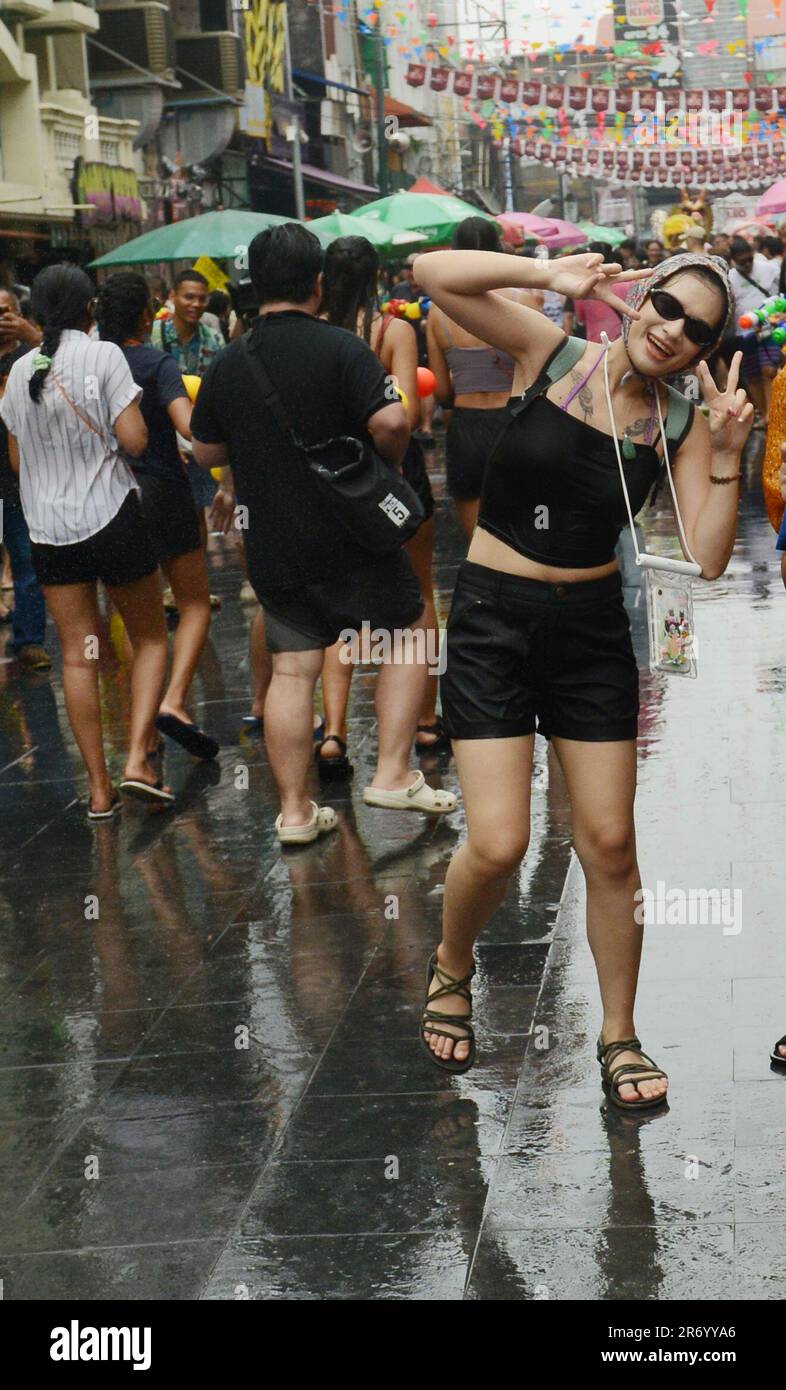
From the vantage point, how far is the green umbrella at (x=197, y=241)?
16.8 metres

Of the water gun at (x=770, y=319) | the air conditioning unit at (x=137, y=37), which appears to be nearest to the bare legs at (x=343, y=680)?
the water gun at (x=770, y=319)

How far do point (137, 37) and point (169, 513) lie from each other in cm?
2391

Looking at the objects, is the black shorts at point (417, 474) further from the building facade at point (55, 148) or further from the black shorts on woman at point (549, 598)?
Result: the building facade at point (55, 148)

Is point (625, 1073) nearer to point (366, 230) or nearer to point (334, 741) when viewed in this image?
point (334, 741)

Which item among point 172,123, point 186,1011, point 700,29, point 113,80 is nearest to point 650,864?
point 186,1011

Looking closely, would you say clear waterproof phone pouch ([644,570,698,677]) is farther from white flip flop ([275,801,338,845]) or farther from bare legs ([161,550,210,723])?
bare legs ([161,550,210,723])

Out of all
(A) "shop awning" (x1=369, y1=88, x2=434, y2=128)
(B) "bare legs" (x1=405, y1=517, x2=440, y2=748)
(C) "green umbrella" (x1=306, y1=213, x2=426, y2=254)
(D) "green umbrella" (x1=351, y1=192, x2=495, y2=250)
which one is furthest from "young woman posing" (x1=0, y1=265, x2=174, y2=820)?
(A) "shop awning" (x1=369, y1=88, x2=434, y2=128)

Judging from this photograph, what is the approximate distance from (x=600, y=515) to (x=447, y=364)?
3.85 meters

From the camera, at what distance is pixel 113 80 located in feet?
99.1

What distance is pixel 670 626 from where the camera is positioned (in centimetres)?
435

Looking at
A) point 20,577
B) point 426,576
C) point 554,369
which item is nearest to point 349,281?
point 426,576

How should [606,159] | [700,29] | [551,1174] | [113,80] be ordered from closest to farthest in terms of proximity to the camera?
[551,1174], [113,80], [606,159], [700,29]
